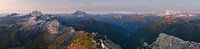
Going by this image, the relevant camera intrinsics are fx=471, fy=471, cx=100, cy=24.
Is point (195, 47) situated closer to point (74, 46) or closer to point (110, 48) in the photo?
point (110, 48)

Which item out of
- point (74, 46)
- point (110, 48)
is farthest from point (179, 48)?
point (74, 46)

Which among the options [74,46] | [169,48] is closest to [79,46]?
[74,46]

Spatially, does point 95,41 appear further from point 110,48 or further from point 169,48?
point 169,48

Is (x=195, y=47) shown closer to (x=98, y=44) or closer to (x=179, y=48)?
(x=179, y=48)

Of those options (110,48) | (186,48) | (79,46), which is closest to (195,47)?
(186,48)

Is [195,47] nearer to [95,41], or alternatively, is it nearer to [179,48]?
[179,48]

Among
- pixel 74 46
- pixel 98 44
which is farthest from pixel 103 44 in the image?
pixel 74 46

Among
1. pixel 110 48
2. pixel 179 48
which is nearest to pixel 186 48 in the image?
pixel 179 48
